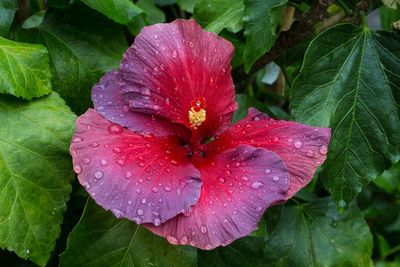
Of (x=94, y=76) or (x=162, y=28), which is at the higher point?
(x=162, y=28)

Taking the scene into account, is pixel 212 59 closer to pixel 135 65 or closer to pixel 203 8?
pixel 135 65

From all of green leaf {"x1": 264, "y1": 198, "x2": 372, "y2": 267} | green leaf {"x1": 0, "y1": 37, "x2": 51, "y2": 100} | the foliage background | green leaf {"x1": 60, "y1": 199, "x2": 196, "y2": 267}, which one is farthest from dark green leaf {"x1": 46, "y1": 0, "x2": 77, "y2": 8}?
green leaf {"x1": 264, "y1": 198, "x2": 372, "y2": 267}

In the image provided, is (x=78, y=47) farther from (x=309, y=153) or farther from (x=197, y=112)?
(x=309, y=153)

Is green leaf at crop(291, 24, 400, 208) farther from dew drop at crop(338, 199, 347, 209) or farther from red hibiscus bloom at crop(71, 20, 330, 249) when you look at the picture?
red hibiscus bloom at crop(71, 20, 330, 249)

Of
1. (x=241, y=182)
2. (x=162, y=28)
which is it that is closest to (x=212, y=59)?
(x=162, y=28)

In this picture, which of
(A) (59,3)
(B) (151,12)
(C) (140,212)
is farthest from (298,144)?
(B) (151,12)

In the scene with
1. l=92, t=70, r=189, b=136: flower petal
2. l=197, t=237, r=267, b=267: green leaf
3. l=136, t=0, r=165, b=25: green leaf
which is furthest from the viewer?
l=136, t=0, r=165, b=25: green leaf
